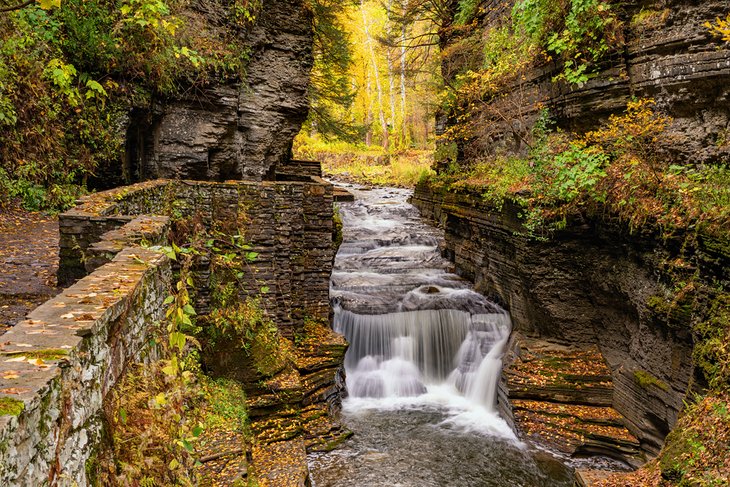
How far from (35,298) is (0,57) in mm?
5801

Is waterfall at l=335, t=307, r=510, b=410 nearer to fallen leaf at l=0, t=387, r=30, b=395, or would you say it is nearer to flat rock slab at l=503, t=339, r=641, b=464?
flat rock slab at l=503, t=339, r=641, b=464

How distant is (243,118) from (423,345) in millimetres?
7843

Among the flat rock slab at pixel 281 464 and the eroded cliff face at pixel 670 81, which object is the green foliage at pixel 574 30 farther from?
the flat rock slab at pixel 281 464

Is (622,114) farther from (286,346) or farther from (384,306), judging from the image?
(286,346)

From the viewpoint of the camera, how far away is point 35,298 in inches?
218

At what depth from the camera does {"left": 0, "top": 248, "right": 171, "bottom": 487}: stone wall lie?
1.95 meters

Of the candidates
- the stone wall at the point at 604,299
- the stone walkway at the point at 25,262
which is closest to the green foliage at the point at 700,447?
the stone wall at the point at 604,299

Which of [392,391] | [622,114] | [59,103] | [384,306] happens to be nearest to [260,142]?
[59,103]

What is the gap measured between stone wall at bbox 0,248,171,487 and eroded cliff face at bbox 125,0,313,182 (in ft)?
27.8

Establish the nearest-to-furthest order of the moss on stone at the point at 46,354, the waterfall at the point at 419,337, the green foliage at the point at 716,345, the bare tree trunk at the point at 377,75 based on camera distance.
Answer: the moss on stone at the point at 46,354 → the green foliage at the point at 716,345 → the waterfall at the point at 419,337 → the bare tree trunk at the point at 377,75

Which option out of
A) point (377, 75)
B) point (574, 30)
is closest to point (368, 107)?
point (377, 75)

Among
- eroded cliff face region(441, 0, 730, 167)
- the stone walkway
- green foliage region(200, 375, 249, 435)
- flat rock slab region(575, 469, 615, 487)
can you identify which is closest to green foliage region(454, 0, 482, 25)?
eroded cliff face region(441, 0, 730, 167)

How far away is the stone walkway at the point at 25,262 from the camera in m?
5.32

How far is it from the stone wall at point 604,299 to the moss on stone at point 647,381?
0.06 feet
